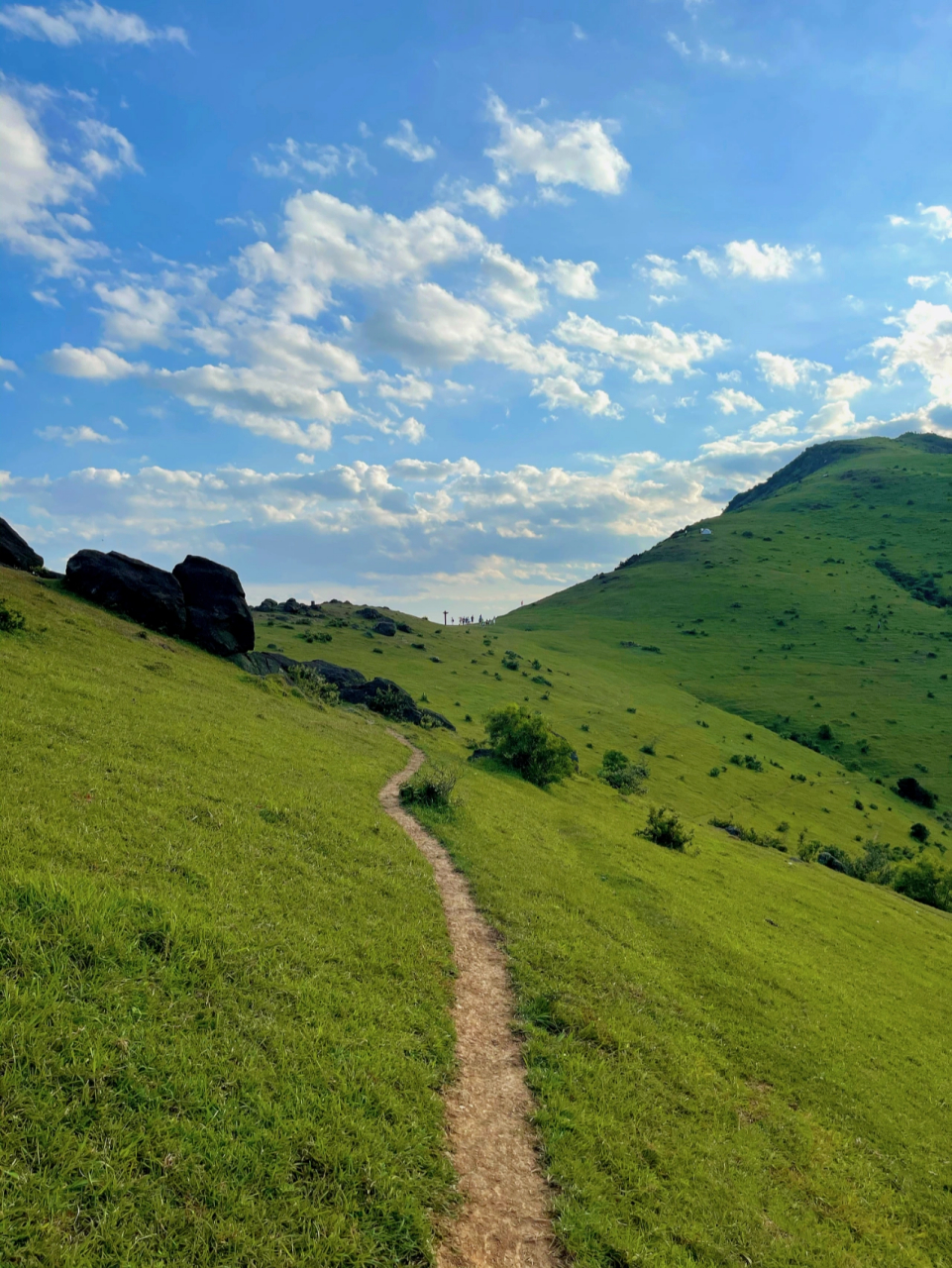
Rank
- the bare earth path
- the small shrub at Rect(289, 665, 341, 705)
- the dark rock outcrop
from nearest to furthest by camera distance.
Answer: the bare earth path, the small shrub at Rect(289, 665, 341, 705), the dark rock outcrop

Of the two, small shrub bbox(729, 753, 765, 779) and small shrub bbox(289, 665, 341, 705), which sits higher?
small shrub bbox(289, 665, 341, 705)

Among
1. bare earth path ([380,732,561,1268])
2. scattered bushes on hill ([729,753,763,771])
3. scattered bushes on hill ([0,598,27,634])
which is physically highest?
scattered bushes on hill ([0,598,27,634])

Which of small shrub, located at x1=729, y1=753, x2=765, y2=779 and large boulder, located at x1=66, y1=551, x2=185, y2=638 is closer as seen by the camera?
large boulder, located at x1=66, y1=551, x2=185, y2=638

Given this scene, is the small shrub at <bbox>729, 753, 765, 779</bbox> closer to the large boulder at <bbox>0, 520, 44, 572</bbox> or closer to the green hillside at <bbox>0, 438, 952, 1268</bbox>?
the green hillside at <bbox>0, 438, 952, 1268</bbox>

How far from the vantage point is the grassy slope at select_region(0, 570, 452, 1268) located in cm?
680

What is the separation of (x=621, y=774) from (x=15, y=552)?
56846 millimetres

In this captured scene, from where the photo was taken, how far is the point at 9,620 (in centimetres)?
3012

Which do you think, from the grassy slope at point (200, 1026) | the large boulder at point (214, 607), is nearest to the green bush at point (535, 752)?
the large boulder at point (214, 607)

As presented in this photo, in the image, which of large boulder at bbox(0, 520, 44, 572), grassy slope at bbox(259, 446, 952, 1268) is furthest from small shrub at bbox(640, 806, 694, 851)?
large boulder at bbox(0, 520, 44, 572)

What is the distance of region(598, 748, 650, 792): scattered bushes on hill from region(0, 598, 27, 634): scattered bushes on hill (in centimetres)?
5045

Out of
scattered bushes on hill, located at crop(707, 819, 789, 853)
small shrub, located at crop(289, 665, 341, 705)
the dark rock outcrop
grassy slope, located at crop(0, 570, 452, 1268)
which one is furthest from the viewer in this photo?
scattered bushes on hill, located at crop(707, 819, 789, 853)

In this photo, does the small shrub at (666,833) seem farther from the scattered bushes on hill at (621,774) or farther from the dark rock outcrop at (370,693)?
the dark rock outcrop at (370,693)

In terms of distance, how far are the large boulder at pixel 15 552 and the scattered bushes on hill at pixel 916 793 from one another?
119621 millimetres

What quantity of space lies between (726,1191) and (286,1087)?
7888 mm
